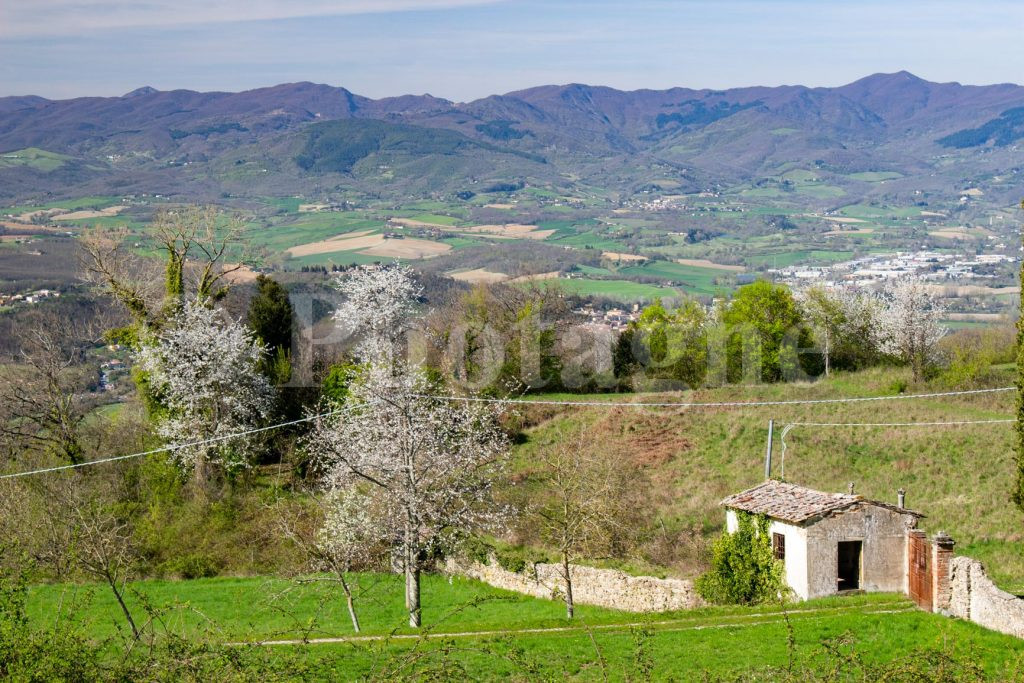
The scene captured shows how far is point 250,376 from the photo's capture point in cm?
3691

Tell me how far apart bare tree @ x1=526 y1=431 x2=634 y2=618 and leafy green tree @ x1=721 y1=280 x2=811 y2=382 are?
20945 mm

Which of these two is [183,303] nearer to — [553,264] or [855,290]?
[855,290]

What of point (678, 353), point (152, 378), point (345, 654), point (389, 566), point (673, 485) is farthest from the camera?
point (678, 353)

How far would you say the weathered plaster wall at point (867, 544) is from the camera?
19.8 meters

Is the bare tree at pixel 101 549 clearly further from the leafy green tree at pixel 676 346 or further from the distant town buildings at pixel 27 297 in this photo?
the distant town buildings at pixel 27 297

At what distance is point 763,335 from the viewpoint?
49812 mm

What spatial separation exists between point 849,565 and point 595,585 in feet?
20.5

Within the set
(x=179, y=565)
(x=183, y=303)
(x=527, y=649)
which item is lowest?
(x=179, y=565)

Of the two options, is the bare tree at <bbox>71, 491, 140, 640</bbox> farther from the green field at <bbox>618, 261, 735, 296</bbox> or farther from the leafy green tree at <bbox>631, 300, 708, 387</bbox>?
the green field at <bbox>618, 261, 735, 296</bbox>

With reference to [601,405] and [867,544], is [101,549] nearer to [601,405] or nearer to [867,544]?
[867,544]

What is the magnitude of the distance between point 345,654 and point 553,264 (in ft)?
306

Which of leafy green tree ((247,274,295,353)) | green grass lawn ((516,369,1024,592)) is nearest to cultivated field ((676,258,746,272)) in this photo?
green grass lawn ((516,369,1024,592))

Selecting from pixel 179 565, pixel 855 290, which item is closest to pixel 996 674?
pixel 179 565

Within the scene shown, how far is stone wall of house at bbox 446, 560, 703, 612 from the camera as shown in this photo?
72.7 ft
